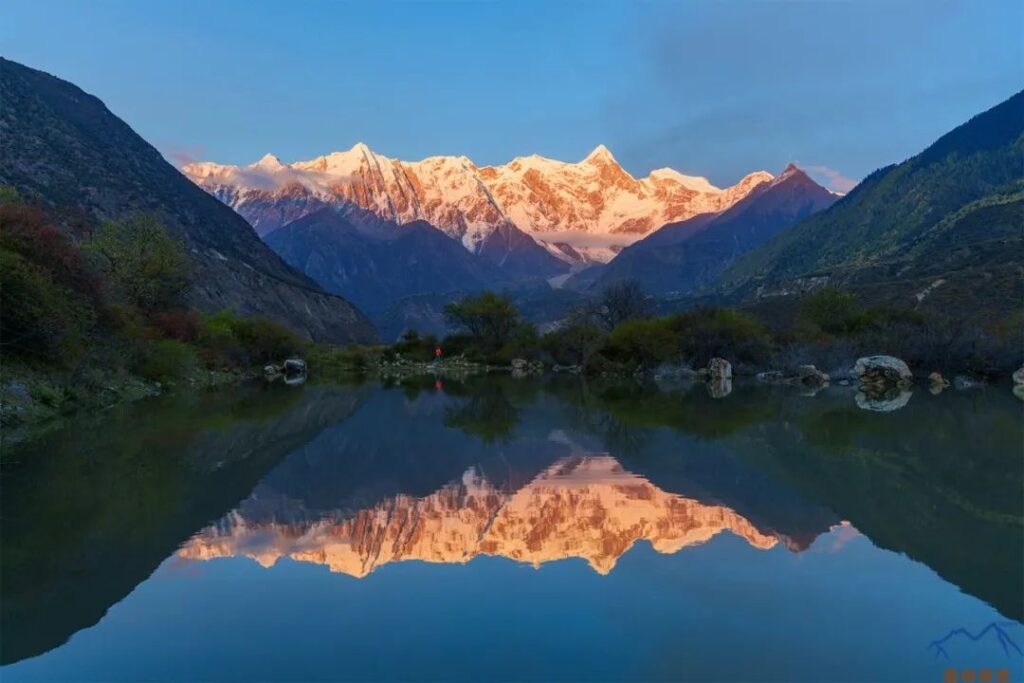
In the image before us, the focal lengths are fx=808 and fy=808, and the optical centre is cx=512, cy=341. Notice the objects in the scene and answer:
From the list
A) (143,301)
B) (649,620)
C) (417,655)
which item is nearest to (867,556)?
(649,620)

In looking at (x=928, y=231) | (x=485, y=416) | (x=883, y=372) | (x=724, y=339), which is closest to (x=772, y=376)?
(x=883, y=372)

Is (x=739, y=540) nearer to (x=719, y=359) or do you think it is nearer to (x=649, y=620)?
(x=649, y=620)

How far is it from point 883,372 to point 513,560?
122ft

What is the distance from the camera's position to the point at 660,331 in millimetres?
57781

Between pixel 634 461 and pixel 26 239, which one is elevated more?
pixel 26 239

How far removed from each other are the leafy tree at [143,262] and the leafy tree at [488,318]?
32367 mm

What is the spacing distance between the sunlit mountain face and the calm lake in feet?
0.17

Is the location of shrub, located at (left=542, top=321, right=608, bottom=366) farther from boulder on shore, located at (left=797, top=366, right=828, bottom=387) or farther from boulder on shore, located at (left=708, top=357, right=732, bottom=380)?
boulder on shore, located at (left=797, top=366, right=828, bottom=387)

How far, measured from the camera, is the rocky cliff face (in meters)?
65.8

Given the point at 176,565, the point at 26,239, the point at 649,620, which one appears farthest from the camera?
the point at 26,239

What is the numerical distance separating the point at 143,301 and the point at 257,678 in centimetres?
4229

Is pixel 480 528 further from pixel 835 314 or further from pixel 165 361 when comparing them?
pixel 835 314

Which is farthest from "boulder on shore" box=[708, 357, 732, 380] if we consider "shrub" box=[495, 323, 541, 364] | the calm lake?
the calm lake

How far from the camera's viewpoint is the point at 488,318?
249ft
